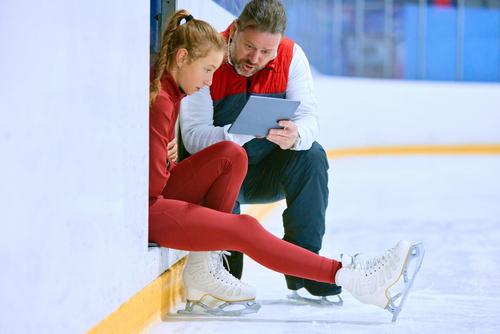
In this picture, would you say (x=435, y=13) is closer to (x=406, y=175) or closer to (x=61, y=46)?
(x=406, y=175)

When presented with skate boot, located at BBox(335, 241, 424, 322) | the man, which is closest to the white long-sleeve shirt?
the man

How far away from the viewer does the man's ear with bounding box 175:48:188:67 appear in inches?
76.4

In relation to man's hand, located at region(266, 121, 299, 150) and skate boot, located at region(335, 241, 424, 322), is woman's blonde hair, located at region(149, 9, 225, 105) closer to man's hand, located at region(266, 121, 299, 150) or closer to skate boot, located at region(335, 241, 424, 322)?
man's hand, located at region(266, 121, 299, 150)

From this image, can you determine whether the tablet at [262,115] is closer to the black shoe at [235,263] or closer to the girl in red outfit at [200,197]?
the girl in red outfit at [200,197]

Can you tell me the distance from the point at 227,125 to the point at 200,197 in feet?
0.97

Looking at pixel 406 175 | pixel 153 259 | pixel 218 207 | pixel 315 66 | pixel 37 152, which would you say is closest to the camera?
pixel 37 152

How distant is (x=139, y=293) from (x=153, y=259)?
0.46ft

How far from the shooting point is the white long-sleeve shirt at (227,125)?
2.24m

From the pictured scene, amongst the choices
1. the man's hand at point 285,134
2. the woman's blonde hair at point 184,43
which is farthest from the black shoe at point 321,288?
the woman's blonde hair at point 184,43

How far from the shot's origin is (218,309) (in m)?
2.07

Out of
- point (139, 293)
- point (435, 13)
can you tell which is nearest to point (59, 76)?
point (139, 293)

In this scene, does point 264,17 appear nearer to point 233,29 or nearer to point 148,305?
point 233,29

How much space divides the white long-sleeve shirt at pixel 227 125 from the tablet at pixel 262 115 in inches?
5.2

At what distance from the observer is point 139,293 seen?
1.80m
